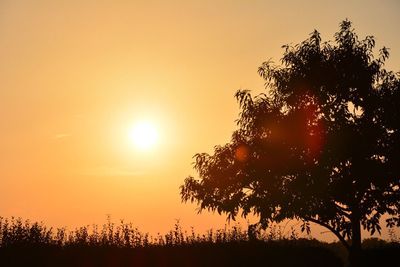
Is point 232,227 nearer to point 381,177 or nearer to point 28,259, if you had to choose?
point 381,177

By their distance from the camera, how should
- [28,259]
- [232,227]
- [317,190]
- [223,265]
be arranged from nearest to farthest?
[28,259] < [223,265] < [317,190] < [232,227]

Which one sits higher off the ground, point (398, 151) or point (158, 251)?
point (398, 151)

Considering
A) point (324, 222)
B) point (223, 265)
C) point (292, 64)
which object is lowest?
point (223, 265)

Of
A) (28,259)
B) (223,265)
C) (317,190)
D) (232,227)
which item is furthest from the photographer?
(232,227)

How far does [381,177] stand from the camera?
24812 mm

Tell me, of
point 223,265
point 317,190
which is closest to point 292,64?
point 317,190

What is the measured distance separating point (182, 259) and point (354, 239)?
1059 cm

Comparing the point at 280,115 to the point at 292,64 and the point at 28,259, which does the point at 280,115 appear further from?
the point at 28,259

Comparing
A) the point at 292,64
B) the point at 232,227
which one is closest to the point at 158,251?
the point at 232,227

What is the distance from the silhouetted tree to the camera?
24.7 metres

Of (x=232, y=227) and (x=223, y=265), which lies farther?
(x=232, y=227)

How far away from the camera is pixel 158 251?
779 inches

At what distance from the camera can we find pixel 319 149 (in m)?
24.8

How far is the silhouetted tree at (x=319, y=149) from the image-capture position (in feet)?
81.1
